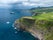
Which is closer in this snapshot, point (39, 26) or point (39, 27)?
point (39, 27)

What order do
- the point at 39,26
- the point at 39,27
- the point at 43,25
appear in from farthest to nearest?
the point at 39,26 → the point at 39,27 → the point at 43,25

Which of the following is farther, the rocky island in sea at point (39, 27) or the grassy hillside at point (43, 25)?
the rocky island in sea at point (39, 27)

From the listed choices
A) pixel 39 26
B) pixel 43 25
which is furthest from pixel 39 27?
pixel 43 25

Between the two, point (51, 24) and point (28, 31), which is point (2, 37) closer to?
point (28, 31)

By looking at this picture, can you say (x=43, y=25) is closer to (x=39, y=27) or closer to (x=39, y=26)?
(x=39, y=27)

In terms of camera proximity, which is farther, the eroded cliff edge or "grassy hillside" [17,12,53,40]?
the eroded cliff edge

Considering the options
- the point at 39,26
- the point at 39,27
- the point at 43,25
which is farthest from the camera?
the point at 39,26

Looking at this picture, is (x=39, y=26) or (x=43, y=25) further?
(x=39, y=26)

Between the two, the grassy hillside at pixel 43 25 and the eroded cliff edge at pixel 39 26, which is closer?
the grassy hillside at pixel 43 25

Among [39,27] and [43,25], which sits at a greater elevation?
Result: [43,25]

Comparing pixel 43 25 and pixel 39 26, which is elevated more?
pixel 43 25
